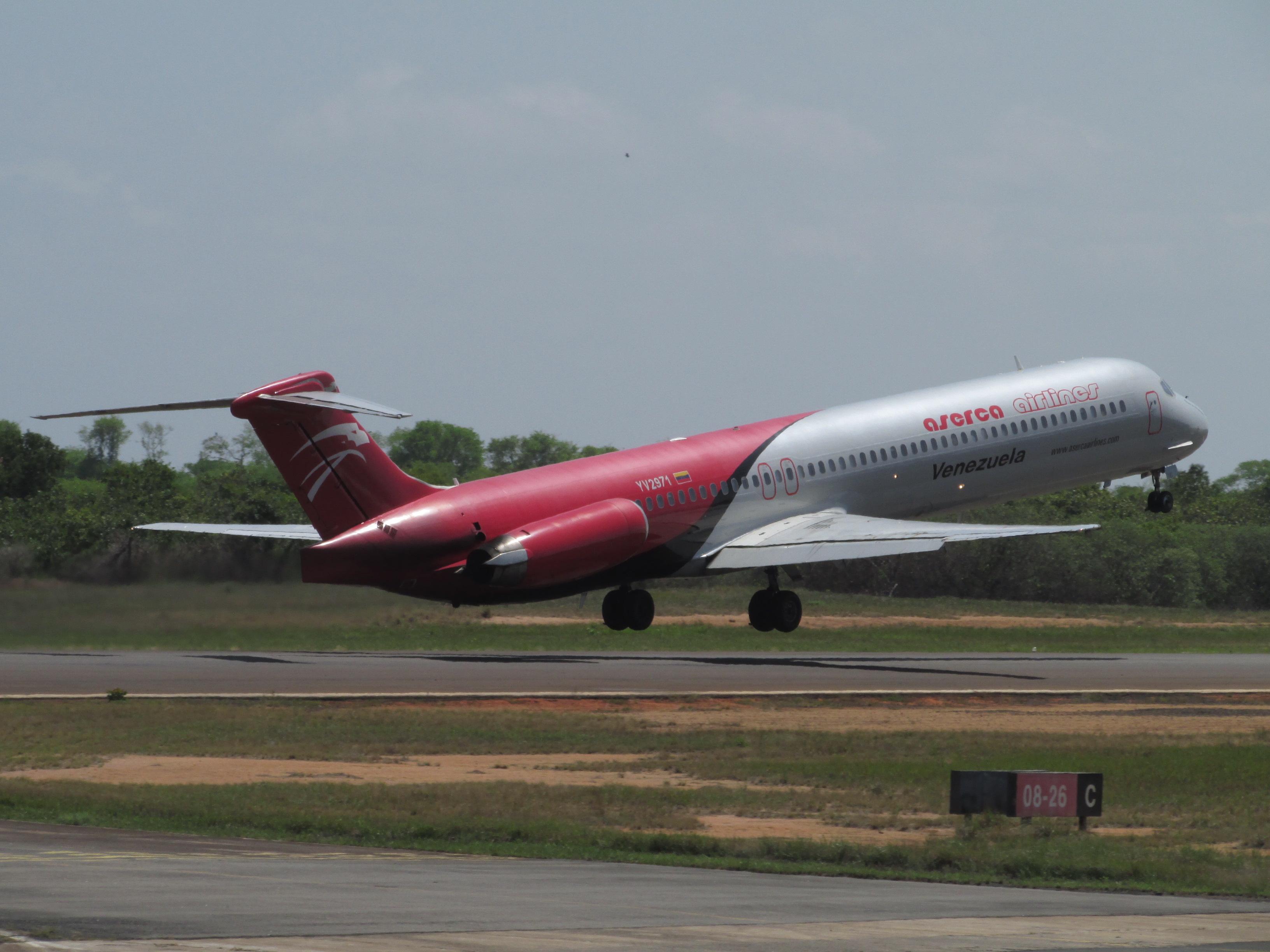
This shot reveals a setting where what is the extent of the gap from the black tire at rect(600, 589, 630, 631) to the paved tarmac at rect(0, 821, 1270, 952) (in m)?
31.7

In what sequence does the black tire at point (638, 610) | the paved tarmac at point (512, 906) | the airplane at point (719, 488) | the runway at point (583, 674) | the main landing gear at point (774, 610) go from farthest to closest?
the black tire at point (638, 610) < the main landing gear at point (774, 610) < the airplane at point (719, 488) < the runway at point (583, 674) < the paved tarmac at point (512, 906)

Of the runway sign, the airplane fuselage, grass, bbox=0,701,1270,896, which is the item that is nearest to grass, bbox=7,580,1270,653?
the airplane fuselage

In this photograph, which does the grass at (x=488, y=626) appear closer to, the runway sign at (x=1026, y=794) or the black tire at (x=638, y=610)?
the black tire at (x=638, y=610)

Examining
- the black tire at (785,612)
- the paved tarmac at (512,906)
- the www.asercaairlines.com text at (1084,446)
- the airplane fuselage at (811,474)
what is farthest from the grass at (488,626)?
the paved tarmac at (512,906)

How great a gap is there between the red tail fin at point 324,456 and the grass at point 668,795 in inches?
264

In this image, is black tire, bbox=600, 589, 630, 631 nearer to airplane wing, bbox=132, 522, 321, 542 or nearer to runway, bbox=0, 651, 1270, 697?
runway, bbox=0, 651, 1270, 697

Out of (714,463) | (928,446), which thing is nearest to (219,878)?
(714,463)

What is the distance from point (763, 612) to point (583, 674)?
768cm

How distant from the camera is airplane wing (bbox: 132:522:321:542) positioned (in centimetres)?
5088

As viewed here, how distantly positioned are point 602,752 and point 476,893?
1509 cm

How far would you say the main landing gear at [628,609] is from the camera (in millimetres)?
53938

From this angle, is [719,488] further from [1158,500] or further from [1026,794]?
[1026,794]

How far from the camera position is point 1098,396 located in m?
58.6

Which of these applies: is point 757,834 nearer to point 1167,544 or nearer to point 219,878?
point 219,878
